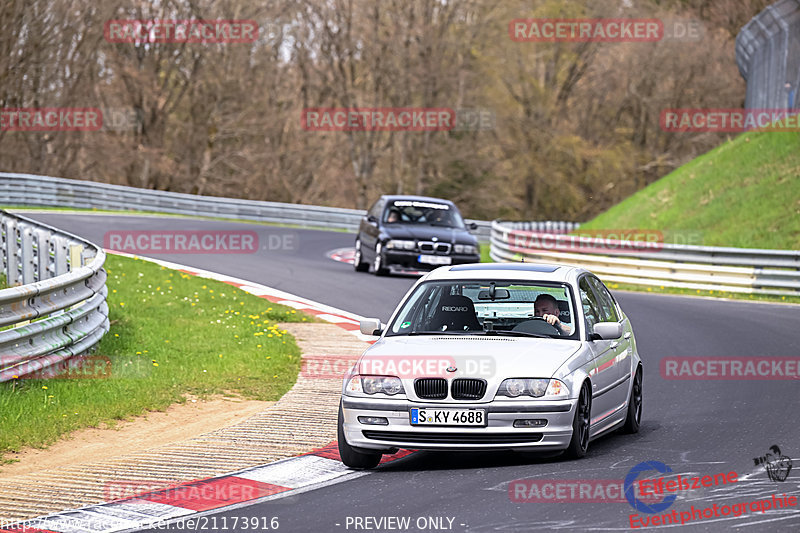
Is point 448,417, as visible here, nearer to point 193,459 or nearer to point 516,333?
point 516,333

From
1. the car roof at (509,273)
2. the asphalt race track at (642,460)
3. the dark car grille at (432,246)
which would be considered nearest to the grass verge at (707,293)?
the dark car grille at (432,246)

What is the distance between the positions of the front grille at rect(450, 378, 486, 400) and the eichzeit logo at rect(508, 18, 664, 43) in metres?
50.8

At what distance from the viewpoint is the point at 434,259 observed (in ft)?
79.2

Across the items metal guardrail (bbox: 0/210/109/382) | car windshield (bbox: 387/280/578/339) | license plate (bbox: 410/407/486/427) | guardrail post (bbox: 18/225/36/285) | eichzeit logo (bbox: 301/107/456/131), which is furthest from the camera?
eichzeit logo (bbox: 301/107/456/131)

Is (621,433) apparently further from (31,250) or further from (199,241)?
(199,241)

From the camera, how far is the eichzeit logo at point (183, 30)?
170ft

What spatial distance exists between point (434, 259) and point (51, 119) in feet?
98.7

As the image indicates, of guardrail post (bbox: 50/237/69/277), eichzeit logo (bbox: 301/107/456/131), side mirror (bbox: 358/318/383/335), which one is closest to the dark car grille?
guardrail post (bbox: 50/237/69/277)

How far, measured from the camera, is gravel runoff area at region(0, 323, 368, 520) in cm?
718

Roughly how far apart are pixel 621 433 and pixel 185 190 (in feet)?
148

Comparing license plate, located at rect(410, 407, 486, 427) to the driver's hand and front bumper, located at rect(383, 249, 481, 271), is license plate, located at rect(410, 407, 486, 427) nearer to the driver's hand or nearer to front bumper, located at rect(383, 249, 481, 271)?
the driver's hand

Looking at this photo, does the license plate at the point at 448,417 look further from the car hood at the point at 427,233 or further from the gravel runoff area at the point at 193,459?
the car hood at the point at 427,233

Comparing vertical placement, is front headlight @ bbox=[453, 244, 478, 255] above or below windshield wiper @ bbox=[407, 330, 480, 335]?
below

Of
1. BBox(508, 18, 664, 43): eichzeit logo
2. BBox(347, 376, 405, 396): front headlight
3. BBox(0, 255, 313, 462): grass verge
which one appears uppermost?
BBox(508, 18, 664, 43): eichzeit logo
